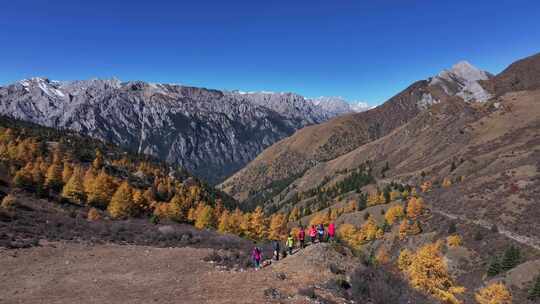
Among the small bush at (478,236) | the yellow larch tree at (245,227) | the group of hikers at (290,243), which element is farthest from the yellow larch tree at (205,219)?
the small bush at (478,236)

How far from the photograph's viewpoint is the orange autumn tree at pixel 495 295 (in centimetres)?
6938

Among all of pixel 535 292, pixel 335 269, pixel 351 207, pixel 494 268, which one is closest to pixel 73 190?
pixel 335 269

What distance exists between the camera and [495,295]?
70.7 meters

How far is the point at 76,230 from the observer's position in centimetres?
4372

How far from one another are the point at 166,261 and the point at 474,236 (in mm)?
103134

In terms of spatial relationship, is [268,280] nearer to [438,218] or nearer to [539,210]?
[539,210]

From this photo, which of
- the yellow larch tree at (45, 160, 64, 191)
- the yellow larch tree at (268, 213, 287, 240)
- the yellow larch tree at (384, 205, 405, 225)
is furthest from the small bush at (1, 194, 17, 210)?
the yellow larch tree at (384, 205, 405, 225)

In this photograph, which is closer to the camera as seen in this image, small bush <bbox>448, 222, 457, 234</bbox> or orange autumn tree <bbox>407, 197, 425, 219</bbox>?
small bush <bbox>448, 222, 457, 234</bbox>

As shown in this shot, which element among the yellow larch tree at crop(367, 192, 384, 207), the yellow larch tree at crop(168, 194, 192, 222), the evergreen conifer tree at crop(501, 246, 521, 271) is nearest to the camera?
the evergreen conifer tree at crop(501, 246, 521, 271)

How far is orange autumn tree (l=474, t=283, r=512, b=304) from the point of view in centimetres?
6938

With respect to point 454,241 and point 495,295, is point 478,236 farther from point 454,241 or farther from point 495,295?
point 495,295

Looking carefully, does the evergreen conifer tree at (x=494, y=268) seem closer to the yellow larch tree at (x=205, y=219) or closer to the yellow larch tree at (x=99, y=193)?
the yellow larch tree at (x=205, y=219)

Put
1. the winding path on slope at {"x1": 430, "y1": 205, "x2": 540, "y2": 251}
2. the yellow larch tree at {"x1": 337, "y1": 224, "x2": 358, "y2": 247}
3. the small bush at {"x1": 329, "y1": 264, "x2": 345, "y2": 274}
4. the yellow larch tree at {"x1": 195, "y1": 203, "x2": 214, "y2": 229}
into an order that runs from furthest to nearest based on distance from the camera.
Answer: the yellow larch tree at {"x1": 337, "y1": 224, "x2": 358, "y2": 247} < the winding path on slope at {"x1": 430, "y1": 205, "x2": 540, "y2": 251} < the yellow larch tree at {"x1": 195, "y1": 203, "x2": 214, "y2": 229} < the small bush at {"x1": 329, "y1": 264, "x2": 345, "y2": 274}

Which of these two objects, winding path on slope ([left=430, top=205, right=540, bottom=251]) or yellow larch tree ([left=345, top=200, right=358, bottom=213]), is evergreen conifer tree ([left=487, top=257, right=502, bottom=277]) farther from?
yellow larch tree ([left=345, top=200, right=358, bottom=213])
